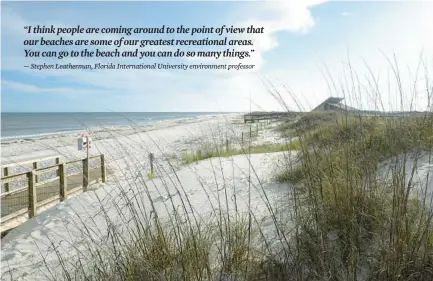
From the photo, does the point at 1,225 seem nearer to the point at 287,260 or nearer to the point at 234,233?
the point at 234,233

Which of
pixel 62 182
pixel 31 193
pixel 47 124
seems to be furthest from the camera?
pixel 47 124

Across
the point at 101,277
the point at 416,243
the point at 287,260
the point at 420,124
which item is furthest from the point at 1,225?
the point at 420,124

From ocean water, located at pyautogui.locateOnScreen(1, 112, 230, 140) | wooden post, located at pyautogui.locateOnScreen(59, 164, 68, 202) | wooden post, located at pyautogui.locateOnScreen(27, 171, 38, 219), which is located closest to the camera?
wooden post, located at pyautogui.locateOnScreen(27, 171, 38, 219)

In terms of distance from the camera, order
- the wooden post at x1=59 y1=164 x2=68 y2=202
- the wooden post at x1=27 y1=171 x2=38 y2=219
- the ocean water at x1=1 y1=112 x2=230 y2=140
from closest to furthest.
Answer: the wooden post at x1=27 y1=171 x2=38 y2=219 < the wooden post at x1=59 y1=164 x2=68 y2=202 < the ocean water at x1=1 y1=112 x2=230 y2=140

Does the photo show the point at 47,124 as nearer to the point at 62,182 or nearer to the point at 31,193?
the point at 62,182

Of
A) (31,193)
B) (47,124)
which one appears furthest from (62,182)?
(47,124)

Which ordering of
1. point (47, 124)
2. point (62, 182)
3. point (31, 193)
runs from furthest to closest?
point (47, 124) → point (62, 182) → point (31, 193)

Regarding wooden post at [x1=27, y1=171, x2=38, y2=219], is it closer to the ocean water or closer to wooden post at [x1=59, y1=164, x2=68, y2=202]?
wooden post at [x1=59, y1=164, x2=68, y2=202]

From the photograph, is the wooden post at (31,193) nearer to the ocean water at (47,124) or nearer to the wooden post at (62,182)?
the wooden post at (62,182)

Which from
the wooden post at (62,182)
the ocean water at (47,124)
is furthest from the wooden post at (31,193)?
the ocean water at (47,124)

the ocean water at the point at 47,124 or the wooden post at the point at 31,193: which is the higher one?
the ocean water at the point at 47,124

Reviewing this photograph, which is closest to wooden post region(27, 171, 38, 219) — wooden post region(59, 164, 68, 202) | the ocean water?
wooden post region(59, 164, 68, 202)

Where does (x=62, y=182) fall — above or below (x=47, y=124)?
below

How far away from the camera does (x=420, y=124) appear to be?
151 inches
